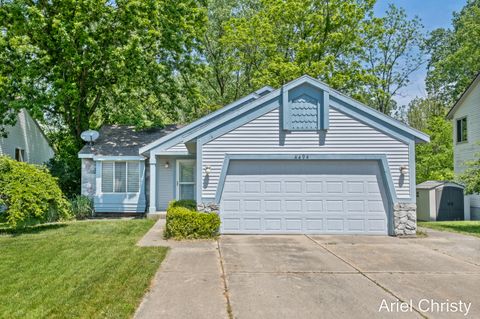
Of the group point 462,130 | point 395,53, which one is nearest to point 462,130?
point 462,130

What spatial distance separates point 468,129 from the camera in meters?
19.8

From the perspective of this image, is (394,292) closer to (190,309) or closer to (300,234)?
(190,309)

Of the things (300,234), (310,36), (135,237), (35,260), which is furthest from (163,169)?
(310,36)

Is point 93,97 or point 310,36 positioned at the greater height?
point 310,36

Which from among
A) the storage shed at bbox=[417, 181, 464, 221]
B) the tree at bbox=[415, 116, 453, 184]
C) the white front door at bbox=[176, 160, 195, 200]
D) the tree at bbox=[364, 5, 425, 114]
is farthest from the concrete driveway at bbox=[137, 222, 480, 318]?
the tree at bbox=[364, 5, 425, 114]

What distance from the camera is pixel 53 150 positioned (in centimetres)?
2547

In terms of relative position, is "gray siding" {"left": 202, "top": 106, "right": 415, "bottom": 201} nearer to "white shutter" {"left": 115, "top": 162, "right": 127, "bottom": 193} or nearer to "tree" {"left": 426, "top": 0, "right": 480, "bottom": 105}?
"white shutter" {"left": 115, "top": 162, "right": 127, "bottom": 193}

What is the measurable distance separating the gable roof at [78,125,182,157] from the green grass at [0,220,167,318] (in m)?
6.04

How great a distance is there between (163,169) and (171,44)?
698 centimetres

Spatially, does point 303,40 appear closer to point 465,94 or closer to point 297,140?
point 465,94

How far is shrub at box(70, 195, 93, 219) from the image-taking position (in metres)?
15.8

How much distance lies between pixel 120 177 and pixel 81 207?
6.59 ft

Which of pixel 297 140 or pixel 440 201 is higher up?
pixel 297 140

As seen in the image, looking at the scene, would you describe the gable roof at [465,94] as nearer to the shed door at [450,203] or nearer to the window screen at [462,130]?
the window screen at [462,130]
